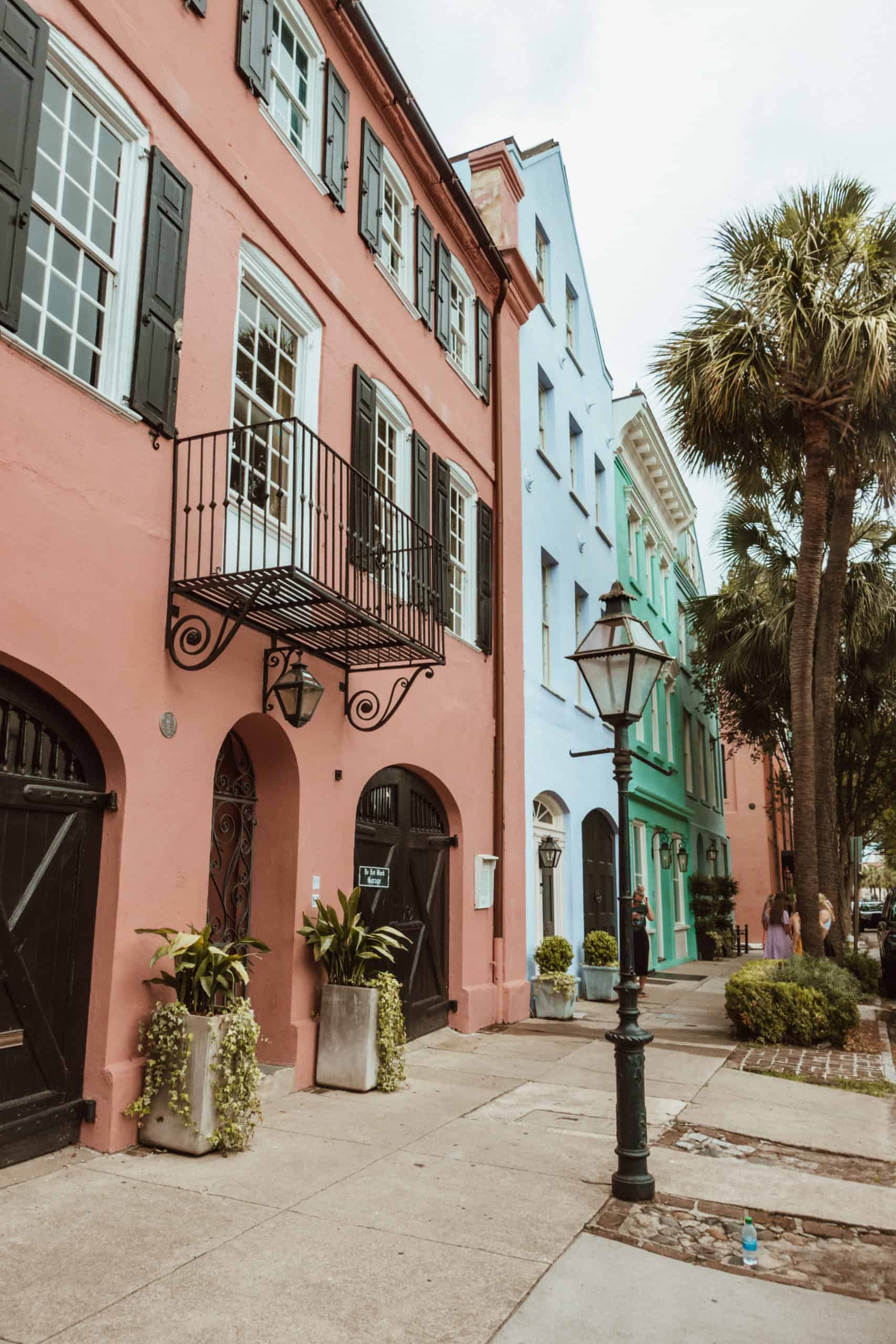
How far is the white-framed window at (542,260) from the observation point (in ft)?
51.0

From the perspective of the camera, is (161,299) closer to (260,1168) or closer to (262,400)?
(262,400)

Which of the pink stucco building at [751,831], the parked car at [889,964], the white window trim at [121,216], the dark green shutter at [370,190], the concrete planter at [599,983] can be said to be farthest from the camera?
the pink stucco building at [751,831]

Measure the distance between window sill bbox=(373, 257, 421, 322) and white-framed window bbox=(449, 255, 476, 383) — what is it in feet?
3.60

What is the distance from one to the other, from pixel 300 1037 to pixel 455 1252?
3290 mm

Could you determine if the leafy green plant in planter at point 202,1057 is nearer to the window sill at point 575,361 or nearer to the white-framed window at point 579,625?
the white-framed window at point 579,625

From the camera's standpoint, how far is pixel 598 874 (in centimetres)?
1590

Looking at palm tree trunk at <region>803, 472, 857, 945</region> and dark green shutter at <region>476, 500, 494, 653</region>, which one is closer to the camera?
dark green shutter at <region>476, 500, 494, 653</region>

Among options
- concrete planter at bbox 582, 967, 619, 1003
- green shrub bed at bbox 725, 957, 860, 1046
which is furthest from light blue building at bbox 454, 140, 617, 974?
green shrub bed at bbox 725, 957, 860, 1046

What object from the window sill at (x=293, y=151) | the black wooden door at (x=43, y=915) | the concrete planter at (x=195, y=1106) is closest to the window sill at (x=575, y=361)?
the window sill at (x=293, y=151)

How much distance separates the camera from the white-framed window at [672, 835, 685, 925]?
74.6 ft

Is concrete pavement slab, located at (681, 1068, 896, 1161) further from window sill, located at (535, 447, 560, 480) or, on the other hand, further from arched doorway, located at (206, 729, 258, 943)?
window sill, located at (535, 447, 560, 480)

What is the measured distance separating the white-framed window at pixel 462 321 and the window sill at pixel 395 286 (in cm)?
110

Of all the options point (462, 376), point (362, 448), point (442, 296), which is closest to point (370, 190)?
point (442, 296)

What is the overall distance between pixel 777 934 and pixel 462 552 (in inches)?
259
